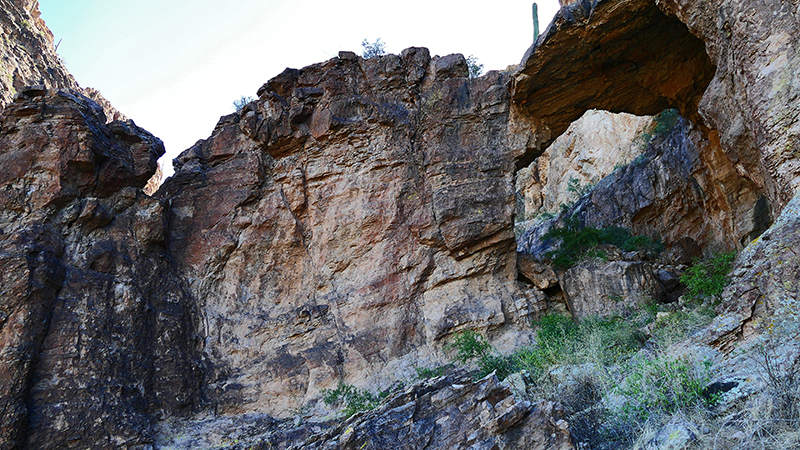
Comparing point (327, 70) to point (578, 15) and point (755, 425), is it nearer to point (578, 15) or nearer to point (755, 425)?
point (578, 15)

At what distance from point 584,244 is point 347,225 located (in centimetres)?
623

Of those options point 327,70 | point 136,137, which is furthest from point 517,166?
point 136,137

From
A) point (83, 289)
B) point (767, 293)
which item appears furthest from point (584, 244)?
point (83, 289)

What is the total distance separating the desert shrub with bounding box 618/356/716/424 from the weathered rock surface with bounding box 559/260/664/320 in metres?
5.70

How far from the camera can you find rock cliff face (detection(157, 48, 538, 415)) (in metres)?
11.4

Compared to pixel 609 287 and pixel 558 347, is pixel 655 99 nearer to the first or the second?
pixel 609 287

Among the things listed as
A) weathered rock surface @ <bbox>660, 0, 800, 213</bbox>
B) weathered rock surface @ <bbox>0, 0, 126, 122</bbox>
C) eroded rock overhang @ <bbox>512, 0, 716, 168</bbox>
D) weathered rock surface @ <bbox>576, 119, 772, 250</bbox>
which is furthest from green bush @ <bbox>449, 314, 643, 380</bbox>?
weathered rock surface @ <bbox>0, 0, 126, 122</bbox>

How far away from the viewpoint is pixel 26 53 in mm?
18906

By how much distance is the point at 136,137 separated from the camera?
40.3 feet

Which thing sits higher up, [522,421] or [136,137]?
[136,137]

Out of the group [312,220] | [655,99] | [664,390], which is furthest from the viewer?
[655,99]

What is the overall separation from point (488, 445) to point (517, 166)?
8.92m

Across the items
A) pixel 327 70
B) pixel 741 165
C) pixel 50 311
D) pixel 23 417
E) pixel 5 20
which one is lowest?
pixel 23 417

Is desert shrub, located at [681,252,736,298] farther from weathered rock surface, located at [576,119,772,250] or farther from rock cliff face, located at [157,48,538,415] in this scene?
Result: rock cliff face, located at [157,48,538,415]
